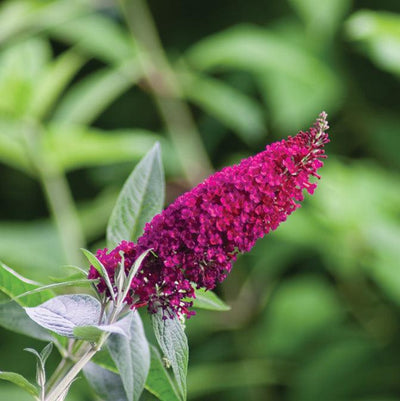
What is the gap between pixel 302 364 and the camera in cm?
182

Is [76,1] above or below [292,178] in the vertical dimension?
above

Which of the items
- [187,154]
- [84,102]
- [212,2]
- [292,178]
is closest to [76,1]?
[84,102]

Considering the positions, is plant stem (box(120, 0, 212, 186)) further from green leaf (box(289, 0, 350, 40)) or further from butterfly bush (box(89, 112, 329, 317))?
butterfly bush (box(89, 112, 329, 317))

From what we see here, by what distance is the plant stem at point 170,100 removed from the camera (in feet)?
5.99

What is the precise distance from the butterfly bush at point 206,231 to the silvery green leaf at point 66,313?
0.08ft

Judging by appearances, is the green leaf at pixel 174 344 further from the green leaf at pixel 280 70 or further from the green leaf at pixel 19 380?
the green leaf at pixel 280 70

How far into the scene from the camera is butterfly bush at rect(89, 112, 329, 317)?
1.91ft

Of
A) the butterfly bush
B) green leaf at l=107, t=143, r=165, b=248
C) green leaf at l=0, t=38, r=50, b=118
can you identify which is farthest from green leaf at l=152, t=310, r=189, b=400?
green leaf at l=0, t=38, r=50, b=118

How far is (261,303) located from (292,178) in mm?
1293

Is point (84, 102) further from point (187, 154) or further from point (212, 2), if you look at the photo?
point (212, 2)

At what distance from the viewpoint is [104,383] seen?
669mm

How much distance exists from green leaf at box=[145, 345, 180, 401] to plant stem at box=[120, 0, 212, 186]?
1.14m

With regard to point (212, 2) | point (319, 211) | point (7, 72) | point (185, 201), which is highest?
point (212, 2)

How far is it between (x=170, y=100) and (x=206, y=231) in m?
1.38
